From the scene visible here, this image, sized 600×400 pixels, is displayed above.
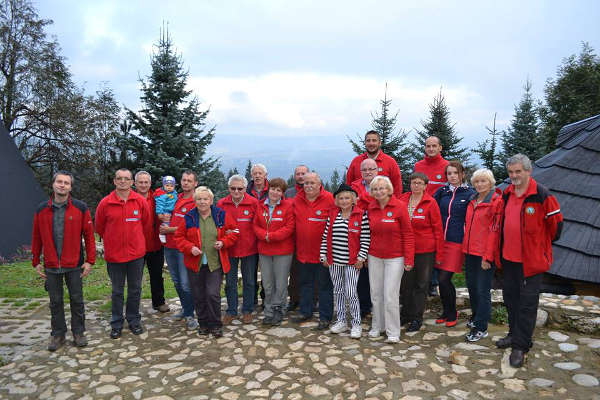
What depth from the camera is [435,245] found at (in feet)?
16.2

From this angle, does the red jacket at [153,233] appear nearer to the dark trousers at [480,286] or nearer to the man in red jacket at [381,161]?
the man in red jacket at [381,161]

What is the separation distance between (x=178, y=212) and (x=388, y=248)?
9.57 feet

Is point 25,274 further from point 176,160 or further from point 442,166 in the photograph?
point 442,166

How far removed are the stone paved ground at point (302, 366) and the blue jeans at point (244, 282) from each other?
12.9 inches

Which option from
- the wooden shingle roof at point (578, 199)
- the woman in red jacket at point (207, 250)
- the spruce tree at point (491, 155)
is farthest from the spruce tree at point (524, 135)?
the woman in red jacket at point (207, 250)

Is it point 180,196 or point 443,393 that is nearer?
point 443,393

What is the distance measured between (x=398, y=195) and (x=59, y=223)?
4390 mm

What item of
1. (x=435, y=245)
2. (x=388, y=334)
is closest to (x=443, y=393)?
(x=388, y=334)

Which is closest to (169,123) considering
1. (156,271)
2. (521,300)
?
(156,271)

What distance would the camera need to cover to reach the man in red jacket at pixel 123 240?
5.24 metres

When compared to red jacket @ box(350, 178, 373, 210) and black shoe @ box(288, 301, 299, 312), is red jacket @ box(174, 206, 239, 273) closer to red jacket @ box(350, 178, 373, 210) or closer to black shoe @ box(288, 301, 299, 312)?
black shoe @ box(288, 301, 299, 312)

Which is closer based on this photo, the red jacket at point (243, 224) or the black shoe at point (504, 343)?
the black shoe at point (504, 343)

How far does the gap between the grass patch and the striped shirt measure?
6.44 feet

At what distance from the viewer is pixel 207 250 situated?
17.3 feet
